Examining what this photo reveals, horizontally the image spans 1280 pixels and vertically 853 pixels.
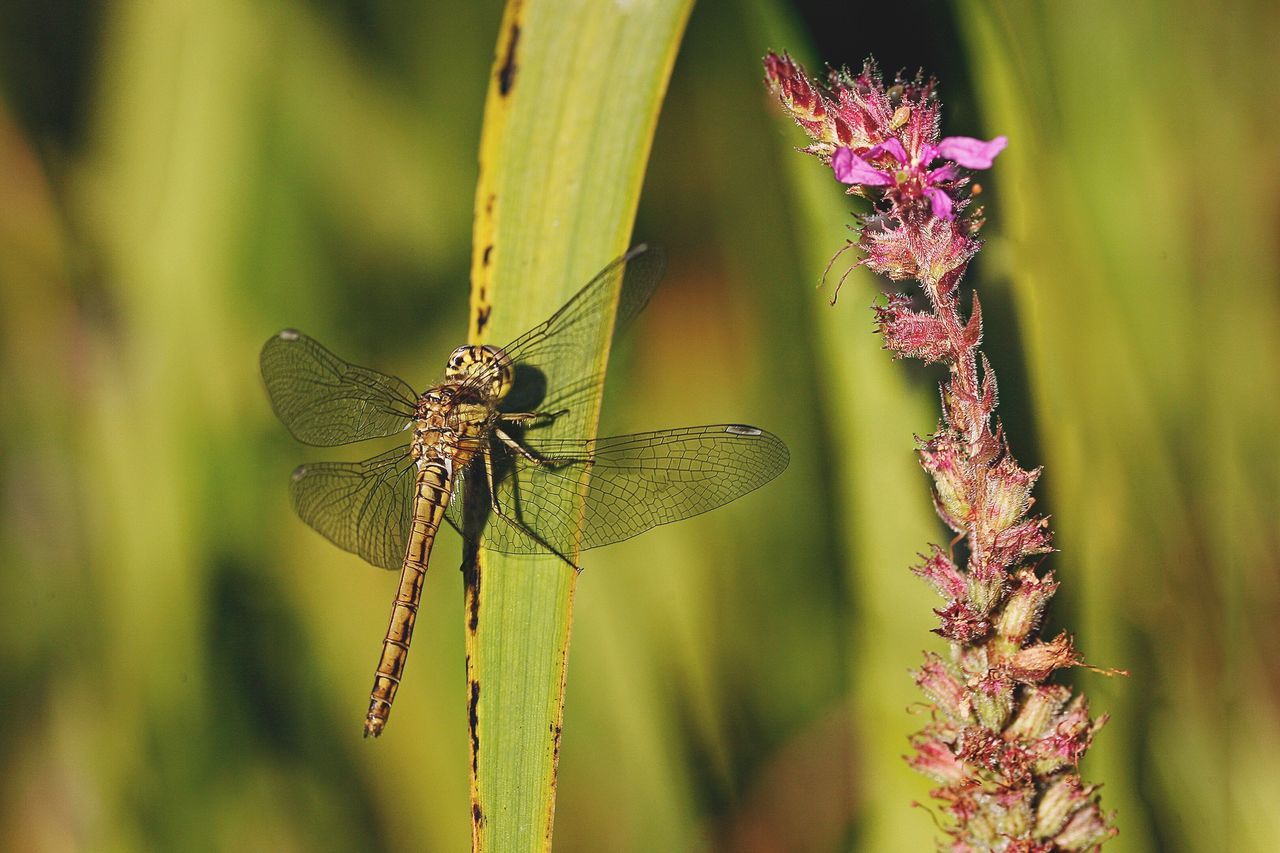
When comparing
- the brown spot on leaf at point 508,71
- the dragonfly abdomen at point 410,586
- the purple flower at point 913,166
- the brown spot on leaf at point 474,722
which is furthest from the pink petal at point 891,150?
the dragonfly abdomen at point 410,586

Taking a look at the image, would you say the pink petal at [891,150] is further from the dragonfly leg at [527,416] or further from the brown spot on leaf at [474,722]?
the brown spot on leaf at [474,722]

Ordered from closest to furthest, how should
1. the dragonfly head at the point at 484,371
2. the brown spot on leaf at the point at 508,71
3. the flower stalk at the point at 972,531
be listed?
the flower stalk at the point at 972,531 < the brown spot on leaf at the point at 508,71 < the dragonfly head at the point at 484,371

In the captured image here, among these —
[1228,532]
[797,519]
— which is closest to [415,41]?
[797,519]

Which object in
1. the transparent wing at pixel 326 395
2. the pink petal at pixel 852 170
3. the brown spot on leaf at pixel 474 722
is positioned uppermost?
the pink petal at pixel 852 170

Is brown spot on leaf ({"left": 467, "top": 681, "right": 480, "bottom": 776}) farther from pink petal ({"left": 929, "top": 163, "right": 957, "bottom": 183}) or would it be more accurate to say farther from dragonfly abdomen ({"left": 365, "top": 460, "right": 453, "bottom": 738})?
pink petal ({"left": 929, "top": 163, "right": 957, "bottom": 183})

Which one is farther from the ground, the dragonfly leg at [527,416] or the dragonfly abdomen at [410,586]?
the dragonfly leg at [527,416]

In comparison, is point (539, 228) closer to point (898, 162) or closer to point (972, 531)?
point (898, 162)

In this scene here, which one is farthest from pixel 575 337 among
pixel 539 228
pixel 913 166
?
pixel 913 166
